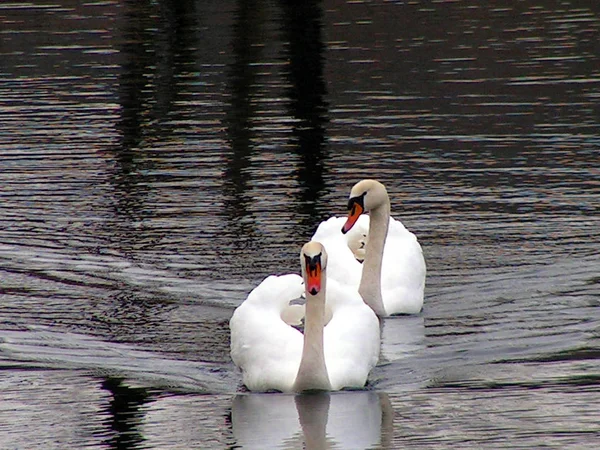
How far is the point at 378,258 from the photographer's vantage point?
11773 millimetres

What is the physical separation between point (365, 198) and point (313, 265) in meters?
2.32

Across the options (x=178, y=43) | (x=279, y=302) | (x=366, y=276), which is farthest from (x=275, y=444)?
(x=178, y=43)

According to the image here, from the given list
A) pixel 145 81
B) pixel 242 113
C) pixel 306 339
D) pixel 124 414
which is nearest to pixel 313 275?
pixel 306 339

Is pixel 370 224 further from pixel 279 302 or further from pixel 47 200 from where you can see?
pixel 47 200

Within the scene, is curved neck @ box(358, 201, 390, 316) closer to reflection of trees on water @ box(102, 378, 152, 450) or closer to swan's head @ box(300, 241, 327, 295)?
swan's head @ box(300, 241, 327, 295)

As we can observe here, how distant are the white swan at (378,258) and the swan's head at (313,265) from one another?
1.97 m

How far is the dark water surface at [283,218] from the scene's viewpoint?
29.8 ft

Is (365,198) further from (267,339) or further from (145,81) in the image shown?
(145,81)

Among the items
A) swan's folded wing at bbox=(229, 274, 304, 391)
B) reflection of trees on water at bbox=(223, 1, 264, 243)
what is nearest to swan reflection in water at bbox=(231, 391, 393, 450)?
swan's folded wing at bbox=(229, 274, 304, 391)

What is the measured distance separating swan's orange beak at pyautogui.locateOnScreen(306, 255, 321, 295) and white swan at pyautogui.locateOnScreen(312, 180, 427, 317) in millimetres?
1981

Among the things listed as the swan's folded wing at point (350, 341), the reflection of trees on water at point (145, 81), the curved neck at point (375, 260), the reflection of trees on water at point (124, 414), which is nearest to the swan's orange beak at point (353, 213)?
the curved neck at point (375, 260)

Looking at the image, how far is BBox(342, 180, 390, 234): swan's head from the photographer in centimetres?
1188

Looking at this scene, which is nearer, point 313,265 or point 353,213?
point 313,265

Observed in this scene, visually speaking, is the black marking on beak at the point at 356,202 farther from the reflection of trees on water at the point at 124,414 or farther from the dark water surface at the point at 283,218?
the reflection of trees on water at the point at 124,414
